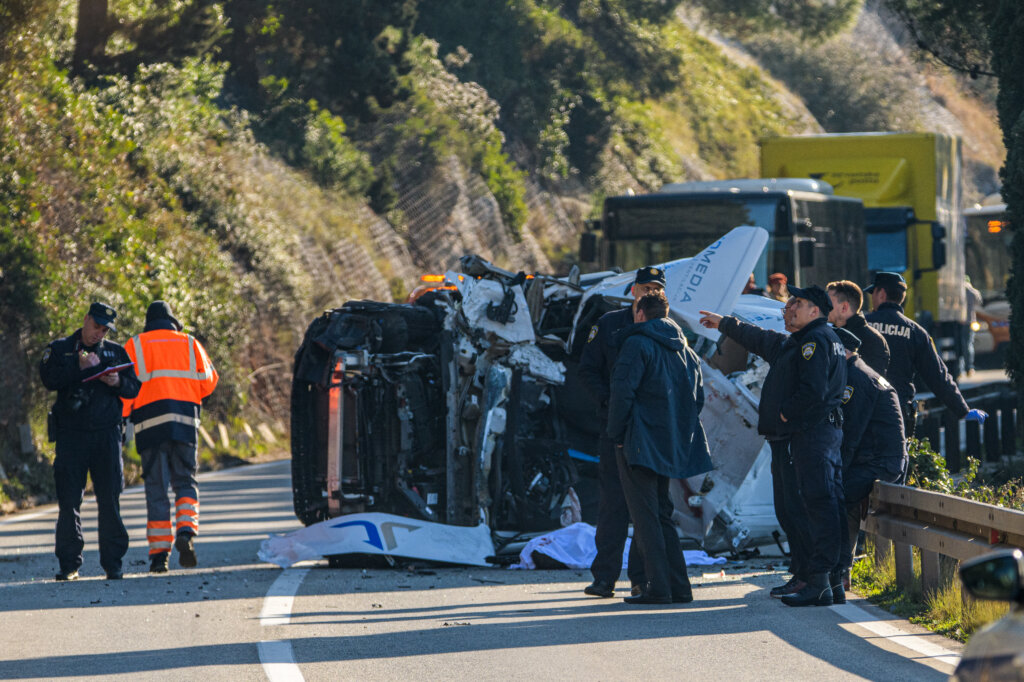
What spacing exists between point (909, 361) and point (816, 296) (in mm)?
2232

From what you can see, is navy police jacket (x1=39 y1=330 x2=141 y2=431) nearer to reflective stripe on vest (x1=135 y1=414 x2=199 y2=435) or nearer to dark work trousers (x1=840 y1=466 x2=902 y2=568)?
reflective stripe on vest (x1=135 y1=414 x2=199 y2=435)

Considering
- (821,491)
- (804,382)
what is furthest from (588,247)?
(821,491)

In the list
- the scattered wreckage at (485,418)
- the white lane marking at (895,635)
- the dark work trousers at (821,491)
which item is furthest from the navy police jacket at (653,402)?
the scattered wreckage at (485,418)

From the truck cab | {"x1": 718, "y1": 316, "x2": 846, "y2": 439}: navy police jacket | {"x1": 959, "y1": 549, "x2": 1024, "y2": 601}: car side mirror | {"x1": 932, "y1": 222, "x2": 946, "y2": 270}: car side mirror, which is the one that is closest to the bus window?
{"x1": 932, "y1": 222, "x2": 946, "y2": 270}: car side mirror

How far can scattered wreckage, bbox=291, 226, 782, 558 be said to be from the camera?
1143 cm

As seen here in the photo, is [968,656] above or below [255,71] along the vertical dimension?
below

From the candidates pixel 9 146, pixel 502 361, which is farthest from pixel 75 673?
pixel 9 146

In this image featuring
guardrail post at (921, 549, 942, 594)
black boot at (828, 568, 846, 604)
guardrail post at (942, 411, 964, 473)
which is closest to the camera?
guardrail post at (921, 549, 942, 594)

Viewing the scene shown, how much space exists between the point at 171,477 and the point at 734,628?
4.71 meters

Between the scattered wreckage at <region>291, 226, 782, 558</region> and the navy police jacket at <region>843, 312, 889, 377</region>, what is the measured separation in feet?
3.88

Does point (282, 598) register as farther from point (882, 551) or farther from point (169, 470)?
point (882, 551)

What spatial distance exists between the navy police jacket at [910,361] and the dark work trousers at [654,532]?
2.65 m

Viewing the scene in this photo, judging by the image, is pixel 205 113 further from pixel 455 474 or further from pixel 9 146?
pixel 455 474

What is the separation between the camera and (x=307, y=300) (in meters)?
26.8
